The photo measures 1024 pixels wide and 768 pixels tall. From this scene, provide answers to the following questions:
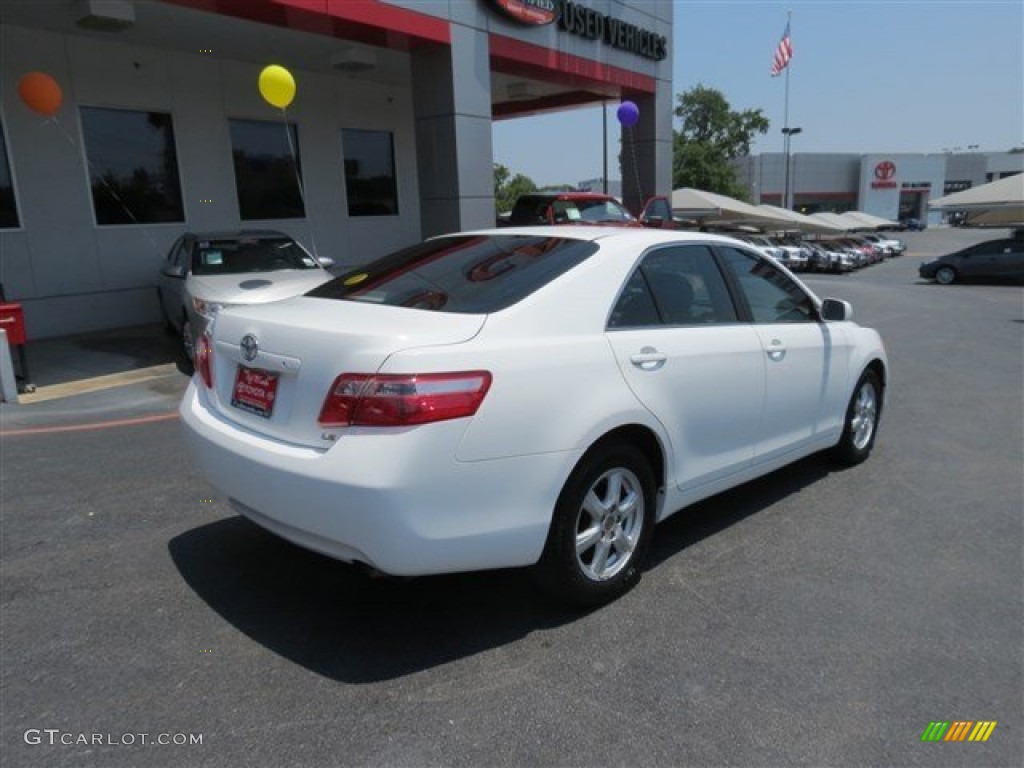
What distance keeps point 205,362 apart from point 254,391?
0.63 meters

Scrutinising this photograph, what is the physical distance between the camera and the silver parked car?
7.82 meters

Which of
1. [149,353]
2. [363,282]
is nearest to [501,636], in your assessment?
[363,282]

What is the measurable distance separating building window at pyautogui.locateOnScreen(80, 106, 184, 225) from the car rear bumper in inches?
424

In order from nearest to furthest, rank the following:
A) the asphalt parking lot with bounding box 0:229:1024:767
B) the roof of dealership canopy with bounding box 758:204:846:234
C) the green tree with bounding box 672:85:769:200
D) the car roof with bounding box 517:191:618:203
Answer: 1. the asphalt parking lot with bounding box 0:229:1024:767
2. the car roof with bounding box 517:191:618:203
3. the roof of dealership canopy with bounding box 758:204:846:234
4. the green tree with bounding box 672:85:769:200

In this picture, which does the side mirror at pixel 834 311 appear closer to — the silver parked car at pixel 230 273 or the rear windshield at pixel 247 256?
the silver parked car at pixel 230 273

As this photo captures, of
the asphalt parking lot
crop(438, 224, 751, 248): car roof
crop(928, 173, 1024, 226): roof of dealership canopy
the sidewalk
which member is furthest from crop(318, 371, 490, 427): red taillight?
crop(928, 173, 1024, 226): roof of dealership canopy

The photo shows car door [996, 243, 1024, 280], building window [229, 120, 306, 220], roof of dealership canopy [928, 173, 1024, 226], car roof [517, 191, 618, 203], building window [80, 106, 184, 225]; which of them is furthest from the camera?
roof of dealership canopy [928, 173, 1024, 226]

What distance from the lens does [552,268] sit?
3.37 metres

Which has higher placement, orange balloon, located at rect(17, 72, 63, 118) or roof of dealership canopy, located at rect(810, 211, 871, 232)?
orange balloon, located at rect(17, 72, 63, 118)

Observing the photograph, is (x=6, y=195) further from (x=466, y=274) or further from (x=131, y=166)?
(x=466, y=274)

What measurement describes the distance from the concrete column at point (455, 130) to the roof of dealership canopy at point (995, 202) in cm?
2786

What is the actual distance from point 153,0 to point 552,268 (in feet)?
25.3

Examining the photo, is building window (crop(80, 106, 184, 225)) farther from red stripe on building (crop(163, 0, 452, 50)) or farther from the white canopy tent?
the white canopy tent

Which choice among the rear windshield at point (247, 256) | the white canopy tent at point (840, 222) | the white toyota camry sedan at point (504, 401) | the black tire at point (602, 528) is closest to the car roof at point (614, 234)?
the white toyota camry sedan at point (504, 401)
